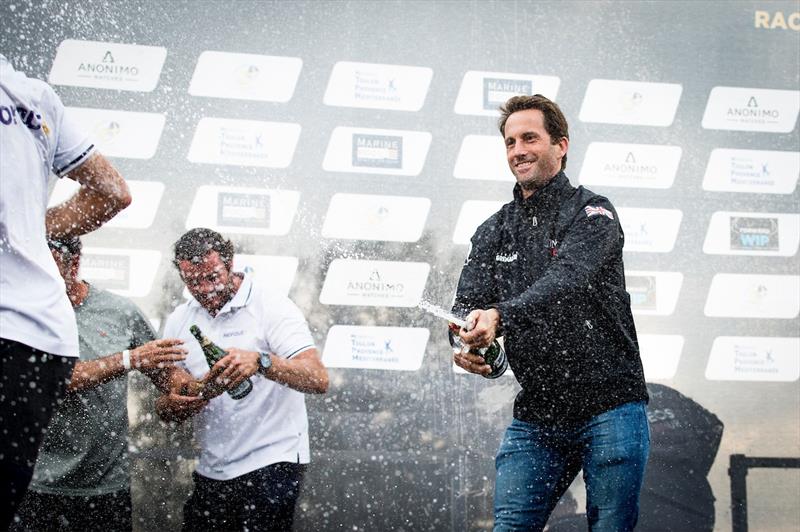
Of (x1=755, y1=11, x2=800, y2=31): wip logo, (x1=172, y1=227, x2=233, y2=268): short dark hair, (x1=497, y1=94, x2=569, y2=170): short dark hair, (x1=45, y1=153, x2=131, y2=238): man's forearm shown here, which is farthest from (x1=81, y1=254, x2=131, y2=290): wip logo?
(x1=755, y1=11, x2=800, y2=31): wip logo

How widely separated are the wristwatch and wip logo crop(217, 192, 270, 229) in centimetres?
89

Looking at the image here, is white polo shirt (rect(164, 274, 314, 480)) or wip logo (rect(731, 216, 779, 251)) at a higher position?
wip logo (rect(731, 216, 779, 251))

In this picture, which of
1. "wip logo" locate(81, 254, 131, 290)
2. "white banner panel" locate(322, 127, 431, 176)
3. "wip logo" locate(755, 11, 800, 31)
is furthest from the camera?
"wip logo" locate(755, 11, 800, 31)

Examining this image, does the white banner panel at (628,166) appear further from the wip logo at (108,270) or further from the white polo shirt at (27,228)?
the white polo shirt at (27,228)

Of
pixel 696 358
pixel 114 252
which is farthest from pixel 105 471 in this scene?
pixel 696 358

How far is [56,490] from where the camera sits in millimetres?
2633

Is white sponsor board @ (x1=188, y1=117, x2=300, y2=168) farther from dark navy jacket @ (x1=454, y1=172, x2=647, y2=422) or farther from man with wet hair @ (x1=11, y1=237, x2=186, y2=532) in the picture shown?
dark navy jacket @ (x1=454, y1=172, x2=647, y2=422)

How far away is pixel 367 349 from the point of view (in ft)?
11.3

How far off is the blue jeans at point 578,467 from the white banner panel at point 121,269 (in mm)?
1889

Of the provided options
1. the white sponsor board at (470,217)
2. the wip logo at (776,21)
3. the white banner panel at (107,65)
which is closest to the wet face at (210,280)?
the white banner panel at (107,65)

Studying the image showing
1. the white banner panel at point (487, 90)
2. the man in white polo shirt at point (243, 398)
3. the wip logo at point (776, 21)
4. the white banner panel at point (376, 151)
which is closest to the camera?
the man in white polo shirt at point (243, 398)

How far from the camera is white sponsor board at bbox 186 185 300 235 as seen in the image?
340 cm

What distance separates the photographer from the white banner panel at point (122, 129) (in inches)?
132

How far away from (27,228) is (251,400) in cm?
166
